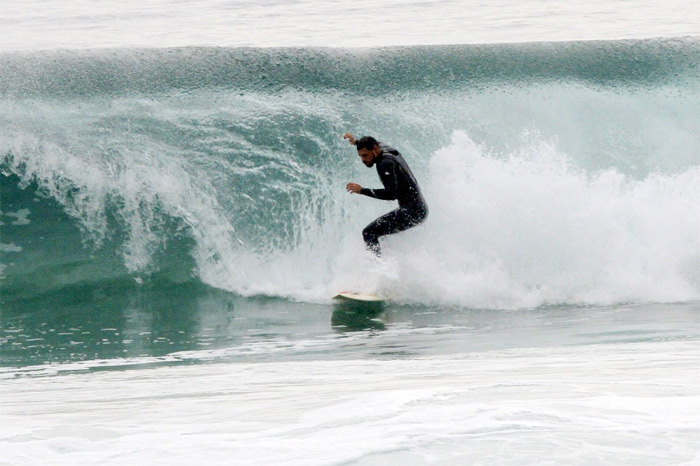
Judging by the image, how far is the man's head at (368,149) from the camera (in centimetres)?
763

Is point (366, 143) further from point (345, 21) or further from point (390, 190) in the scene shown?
point (345, 21)

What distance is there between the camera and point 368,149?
7668 mm

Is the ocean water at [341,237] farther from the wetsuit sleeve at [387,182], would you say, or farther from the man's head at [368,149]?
the man's head at [368,149]

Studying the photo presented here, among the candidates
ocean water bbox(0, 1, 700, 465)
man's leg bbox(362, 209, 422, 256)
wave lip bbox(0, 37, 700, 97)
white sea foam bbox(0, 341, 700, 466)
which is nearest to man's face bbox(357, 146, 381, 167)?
man's leg bbox(362, 209, 422, 256)

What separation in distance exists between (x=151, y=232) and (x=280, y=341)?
3.59 metres

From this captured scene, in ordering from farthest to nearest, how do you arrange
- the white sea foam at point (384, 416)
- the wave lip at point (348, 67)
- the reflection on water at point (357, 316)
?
the wave lip at point (348, 67) < the reflection on water at point (357, 316) < the white sea foam at point (384, 416)

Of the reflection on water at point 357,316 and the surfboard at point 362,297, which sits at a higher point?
the surfboard at point 362,297

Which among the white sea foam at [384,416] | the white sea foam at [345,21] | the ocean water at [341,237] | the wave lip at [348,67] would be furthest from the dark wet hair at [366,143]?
the white sea foam at [345,21]

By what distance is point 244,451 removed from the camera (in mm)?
3428

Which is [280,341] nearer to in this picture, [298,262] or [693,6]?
[298,262]

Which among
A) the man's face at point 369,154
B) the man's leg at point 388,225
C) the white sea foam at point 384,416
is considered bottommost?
the white sea foam at point 384,416

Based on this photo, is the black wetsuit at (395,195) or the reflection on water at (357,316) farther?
the black wetsuit at (395,195)

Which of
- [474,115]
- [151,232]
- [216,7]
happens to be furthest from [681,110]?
[151,232]

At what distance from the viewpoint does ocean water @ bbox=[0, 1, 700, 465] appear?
3.82 metres
